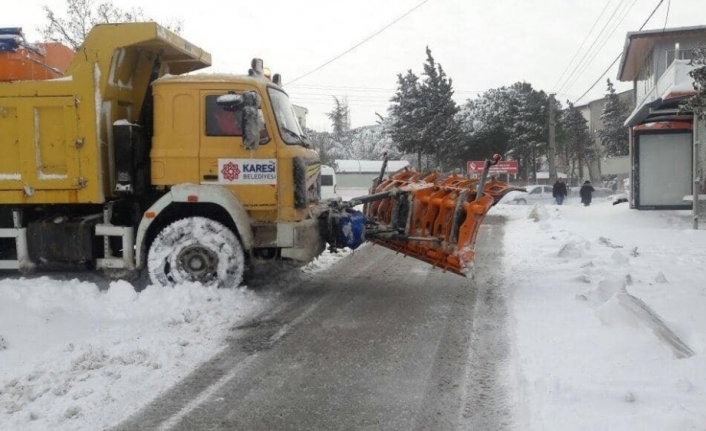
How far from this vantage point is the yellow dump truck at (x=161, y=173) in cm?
766

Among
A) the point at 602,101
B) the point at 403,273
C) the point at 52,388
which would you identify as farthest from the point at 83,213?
the point at 602,101

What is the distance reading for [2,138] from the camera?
771 cm

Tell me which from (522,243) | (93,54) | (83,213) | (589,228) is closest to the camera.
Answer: (93,54)

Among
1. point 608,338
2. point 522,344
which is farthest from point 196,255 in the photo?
point 608,338

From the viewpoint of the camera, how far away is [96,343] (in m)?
5.72

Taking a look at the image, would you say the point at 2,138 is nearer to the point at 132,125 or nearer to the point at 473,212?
the point at 132,125

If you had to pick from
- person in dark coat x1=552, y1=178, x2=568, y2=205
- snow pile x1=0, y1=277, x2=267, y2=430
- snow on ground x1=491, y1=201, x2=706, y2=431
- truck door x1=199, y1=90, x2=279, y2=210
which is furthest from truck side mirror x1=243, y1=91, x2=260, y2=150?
person in dark coat x1=552, y1=178, x2=568, y2=205

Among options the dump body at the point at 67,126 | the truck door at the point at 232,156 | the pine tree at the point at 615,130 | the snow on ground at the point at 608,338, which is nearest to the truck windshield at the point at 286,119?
the truck door at the point at 232,156

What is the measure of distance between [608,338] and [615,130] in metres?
59.3

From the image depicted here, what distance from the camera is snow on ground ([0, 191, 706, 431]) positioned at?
4164mm

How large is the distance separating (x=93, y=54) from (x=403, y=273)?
18.0ft

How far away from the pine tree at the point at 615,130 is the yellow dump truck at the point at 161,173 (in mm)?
55598

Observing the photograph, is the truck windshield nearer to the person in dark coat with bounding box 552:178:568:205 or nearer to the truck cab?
the truck cab

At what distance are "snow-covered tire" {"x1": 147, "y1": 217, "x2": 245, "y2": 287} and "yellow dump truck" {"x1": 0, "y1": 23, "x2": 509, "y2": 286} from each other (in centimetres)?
1
